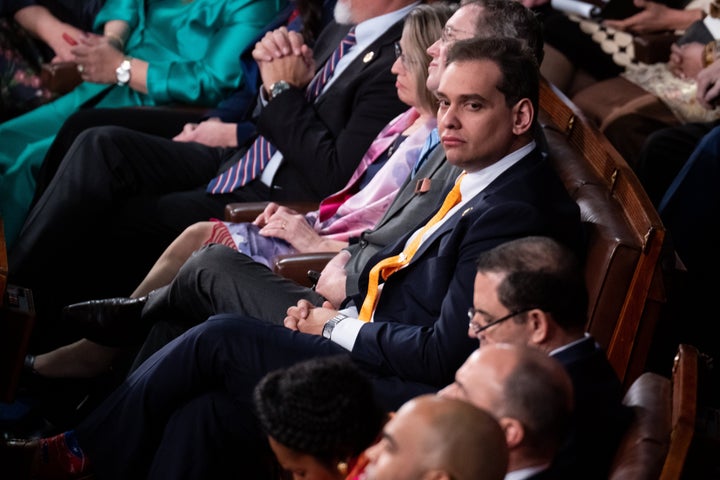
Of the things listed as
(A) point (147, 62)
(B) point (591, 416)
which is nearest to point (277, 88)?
(A) point (147, 62)

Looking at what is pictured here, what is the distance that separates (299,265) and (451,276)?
60cm

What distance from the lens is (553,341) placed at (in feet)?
5.96

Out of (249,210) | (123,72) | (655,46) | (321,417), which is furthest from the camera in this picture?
(123,72)

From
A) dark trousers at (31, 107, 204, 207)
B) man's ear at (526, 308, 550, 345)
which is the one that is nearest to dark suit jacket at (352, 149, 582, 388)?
man's ear at (526, 308, 550, 345)

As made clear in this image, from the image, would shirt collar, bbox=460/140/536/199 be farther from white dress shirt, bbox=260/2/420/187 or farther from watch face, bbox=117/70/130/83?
watch face, bbox=117/70/130/83

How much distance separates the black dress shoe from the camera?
9.12ft

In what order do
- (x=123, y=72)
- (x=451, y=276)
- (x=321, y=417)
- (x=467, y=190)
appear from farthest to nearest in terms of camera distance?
(x=123, y=72), (x=467, y=190), (x=451, y=276), (x=321, y=417)

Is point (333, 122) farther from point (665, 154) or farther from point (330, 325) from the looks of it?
point (330, 325)

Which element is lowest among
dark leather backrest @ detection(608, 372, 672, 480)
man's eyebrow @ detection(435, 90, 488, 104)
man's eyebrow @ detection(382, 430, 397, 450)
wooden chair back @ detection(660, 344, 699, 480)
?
dark leather backrest @ detection(608, 372, 672, 480)

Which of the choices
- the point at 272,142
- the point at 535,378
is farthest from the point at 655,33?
the point at 535,378

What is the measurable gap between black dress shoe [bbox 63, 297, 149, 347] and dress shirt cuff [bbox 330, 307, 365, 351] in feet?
2.30

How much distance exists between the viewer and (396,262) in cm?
242

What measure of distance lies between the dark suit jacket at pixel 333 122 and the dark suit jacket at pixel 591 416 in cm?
148

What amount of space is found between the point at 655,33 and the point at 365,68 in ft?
4.04
